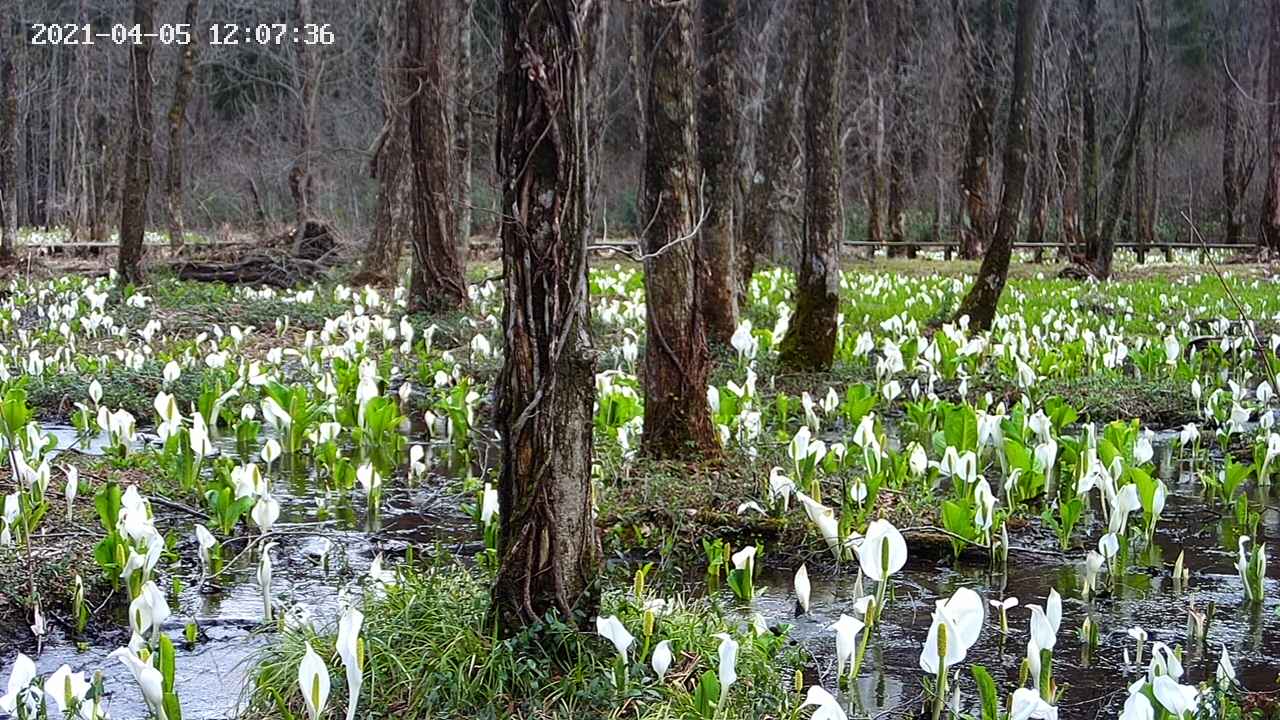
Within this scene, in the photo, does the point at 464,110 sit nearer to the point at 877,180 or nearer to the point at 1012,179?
the point at 1012,179

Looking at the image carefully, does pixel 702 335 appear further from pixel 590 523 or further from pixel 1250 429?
pixel 1250 429

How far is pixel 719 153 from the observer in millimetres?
9336

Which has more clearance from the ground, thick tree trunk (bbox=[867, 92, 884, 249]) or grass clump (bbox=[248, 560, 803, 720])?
thick tree trunk (bbox=[867, 92, 884, 249])

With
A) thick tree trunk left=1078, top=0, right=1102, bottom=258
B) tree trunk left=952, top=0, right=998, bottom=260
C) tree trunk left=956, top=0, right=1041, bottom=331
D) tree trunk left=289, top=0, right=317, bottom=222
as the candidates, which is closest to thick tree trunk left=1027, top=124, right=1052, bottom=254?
tree trunk left=952, top=0, right=998, bottom=260

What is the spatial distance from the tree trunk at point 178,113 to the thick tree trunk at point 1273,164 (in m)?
17.3

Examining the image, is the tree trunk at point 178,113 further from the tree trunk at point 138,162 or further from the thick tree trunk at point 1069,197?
the thick tree trunk at point 1069,197

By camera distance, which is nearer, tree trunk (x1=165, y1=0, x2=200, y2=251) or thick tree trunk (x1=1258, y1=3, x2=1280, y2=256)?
tree trunk (x1=165, y1=0, x2=200, y2=251)

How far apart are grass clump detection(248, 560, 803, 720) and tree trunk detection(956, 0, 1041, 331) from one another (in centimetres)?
772

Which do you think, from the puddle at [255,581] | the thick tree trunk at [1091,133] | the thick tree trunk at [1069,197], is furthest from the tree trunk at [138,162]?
the thick tree trunk at [1069,197]

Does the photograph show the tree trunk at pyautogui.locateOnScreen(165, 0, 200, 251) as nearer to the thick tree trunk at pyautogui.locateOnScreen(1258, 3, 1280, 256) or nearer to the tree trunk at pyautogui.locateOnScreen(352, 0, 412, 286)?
the tree trunk at pyautogui.locateOnScreen(352, 0, 412, 286)

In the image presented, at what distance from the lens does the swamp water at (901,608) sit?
3818 millimetres

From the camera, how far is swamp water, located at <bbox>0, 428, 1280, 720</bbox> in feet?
12.5

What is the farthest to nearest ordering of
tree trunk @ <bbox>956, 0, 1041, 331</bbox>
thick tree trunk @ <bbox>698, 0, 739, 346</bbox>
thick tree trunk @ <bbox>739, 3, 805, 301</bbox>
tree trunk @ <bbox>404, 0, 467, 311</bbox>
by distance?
thick tree trunk @ <bbox>739, 3, 805, 301</bbox>
tree trunk @ <bbox>404, 0, 467, 311</bbox>
tree trunk @ <bbox>956, 0, 1041, 331</bbox>
thick tree trunk @ <bbox>698, 0, 739, 346</bbox>

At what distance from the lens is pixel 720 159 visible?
30.5 ft
